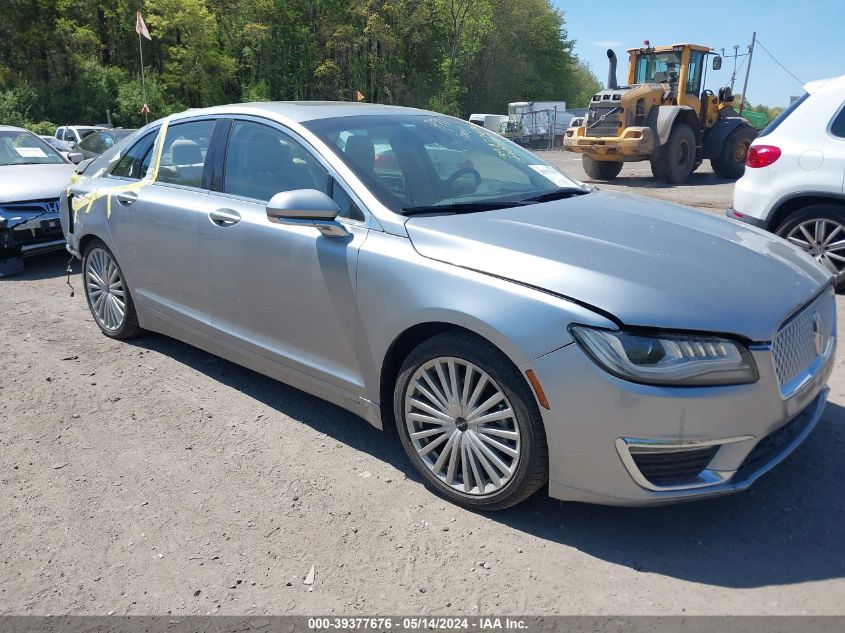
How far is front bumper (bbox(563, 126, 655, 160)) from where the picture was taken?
1486 cm

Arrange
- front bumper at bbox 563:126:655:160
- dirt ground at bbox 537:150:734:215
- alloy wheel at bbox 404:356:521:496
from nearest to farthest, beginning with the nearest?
alloy wheel at bbox 404:356:521:496 < dirt ground at bbox 537:150:734:215 < front bumper at bbox 563:126:655:160

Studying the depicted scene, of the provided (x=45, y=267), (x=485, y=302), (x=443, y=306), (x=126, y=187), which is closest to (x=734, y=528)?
(x=485, y=302)

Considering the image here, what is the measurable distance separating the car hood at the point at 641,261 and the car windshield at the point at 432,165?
25 cm

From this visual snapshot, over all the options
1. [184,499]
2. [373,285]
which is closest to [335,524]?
[184,499]

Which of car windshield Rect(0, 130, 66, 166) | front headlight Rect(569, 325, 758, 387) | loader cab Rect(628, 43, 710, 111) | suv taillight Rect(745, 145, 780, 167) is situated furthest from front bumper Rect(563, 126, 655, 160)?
front headlight Rect(569, 325, 758, 387)

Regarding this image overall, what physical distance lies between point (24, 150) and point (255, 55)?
150 feet

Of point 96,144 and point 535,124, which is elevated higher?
point 96,144

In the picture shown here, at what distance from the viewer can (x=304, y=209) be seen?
319 cm

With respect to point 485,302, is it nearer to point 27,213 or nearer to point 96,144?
point 27,213

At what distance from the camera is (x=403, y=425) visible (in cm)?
322

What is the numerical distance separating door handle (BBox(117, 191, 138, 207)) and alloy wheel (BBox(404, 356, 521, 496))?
8.63 ft

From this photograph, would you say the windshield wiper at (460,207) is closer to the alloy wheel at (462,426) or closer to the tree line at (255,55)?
the alloy wheel at (462,426)

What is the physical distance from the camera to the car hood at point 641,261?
256 centimetres

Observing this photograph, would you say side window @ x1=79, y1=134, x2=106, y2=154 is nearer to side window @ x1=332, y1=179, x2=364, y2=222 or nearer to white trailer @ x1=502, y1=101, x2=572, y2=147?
side window @ x1=332, y1=179, x2=364, y2=222
